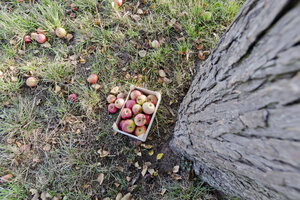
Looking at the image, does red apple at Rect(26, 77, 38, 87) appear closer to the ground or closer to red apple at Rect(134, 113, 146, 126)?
the ground

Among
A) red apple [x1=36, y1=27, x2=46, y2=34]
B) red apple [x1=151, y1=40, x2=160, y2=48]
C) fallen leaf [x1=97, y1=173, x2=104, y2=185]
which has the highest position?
red apple [x1=151, y1=40, x2=160, y2=48]

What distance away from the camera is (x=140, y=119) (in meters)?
1.95

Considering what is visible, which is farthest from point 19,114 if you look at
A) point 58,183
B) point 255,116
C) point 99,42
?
point 255,116

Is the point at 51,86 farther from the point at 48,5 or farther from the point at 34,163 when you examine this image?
the point at 48,5

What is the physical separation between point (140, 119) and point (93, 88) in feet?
2.78

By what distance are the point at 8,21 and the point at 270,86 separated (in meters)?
3.35

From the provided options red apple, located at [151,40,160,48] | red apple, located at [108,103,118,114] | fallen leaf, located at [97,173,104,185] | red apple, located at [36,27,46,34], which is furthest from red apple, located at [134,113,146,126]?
red apple, located at [36,27,46,34]

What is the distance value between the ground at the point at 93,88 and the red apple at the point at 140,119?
0.24 meters

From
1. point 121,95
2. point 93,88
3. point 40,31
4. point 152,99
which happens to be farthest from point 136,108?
point 40,31

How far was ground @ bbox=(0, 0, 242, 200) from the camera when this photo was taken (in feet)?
6.71

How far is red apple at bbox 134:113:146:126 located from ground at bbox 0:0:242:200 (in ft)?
0.78

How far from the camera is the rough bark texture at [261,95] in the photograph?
1.56ft

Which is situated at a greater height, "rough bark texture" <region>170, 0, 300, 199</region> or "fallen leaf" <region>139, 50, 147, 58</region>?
"fallen leaf" <region>139, 50, 147, 58</region>

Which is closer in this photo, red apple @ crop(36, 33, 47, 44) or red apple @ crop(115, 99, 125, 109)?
red apple @ crop(115, 99, 125, 109)
